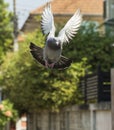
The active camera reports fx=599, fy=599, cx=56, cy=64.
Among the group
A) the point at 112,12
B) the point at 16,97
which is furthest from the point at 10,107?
the point at 112,12

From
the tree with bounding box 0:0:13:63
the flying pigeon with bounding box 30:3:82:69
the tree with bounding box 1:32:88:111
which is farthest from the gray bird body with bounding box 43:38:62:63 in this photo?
the tree with bounding box 0:0:13:63

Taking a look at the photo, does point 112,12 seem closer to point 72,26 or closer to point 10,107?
point 10,107

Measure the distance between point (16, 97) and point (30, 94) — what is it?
148 cm

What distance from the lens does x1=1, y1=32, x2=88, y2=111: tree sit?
58.2ft

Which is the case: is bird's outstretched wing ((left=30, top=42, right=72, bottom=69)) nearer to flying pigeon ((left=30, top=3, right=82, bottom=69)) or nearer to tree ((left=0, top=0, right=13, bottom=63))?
flying pigeon ((left=30, top=3, right=82, bottom=69))

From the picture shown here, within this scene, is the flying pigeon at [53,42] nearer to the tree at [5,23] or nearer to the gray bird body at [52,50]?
the gray bird body at [52,50]

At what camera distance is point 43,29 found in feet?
8.96

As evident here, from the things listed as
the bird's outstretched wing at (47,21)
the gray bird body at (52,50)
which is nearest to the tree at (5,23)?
the bird's outstretched wing at (47,21)

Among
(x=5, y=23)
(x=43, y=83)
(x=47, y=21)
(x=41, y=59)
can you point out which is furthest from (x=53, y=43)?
(x=5, y=23)

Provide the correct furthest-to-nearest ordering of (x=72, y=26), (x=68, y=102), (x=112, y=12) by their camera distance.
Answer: (x=112, y=12)
(x=68, y=102)
(x=72, y=26)

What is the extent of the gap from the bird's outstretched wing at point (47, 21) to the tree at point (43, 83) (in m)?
14.3

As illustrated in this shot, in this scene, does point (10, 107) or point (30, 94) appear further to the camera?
point (10, 107)

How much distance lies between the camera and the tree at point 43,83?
17.8 m

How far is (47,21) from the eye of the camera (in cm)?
276
